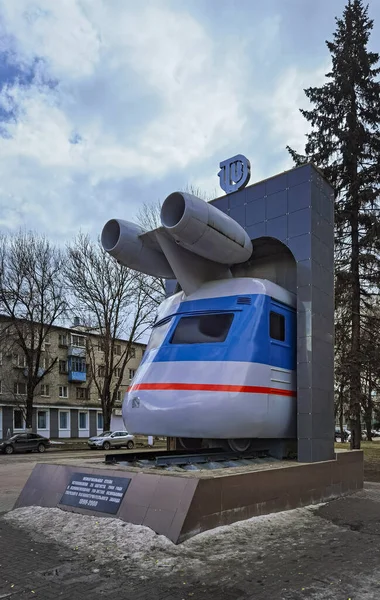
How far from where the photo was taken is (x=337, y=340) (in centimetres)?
1977

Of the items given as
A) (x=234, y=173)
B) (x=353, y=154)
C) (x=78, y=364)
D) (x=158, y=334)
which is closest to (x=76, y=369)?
(x=78, y=364)

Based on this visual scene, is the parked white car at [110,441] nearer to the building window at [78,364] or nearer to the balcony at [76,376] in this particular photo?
the balcony at [76,376]

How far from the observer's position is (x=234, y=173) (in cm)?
1172

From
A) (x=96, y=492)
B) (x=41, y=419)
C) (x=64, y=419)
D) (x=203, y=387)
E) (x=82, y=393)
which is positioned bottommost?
(x=64, y=419)

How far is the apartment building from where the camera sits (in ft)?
140

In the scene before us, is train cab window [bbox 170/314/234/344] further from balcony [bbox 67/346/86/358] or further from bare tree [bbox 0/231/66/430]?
balcony [bbox 67/346/86/358]

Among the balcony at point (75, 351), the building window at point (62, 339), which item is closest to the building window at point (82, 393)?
the balcony at point (75, 351)

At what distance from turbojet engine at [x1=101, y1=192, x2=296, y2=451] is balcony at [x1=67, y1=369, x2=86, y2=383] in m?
41.0

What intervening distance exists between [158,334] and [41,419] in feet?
131

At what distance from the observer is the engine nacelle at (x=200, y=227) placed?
8.20 meters

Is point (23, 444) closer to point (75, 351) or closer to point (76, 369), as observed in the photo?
point (75, 351)

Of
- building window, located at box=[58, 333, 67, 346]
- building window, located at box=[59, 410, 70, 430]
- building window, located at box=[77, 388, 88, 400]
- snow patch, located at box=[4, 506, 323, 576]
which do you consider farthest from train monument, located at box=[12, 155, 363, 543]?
building window, located at box=[77, 388, 88, 400]

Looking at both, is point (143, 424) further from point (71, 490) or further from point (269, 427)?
point (269, 427)

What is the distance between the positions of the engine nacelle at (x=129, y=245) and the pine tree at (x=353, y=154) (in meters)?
10.9
